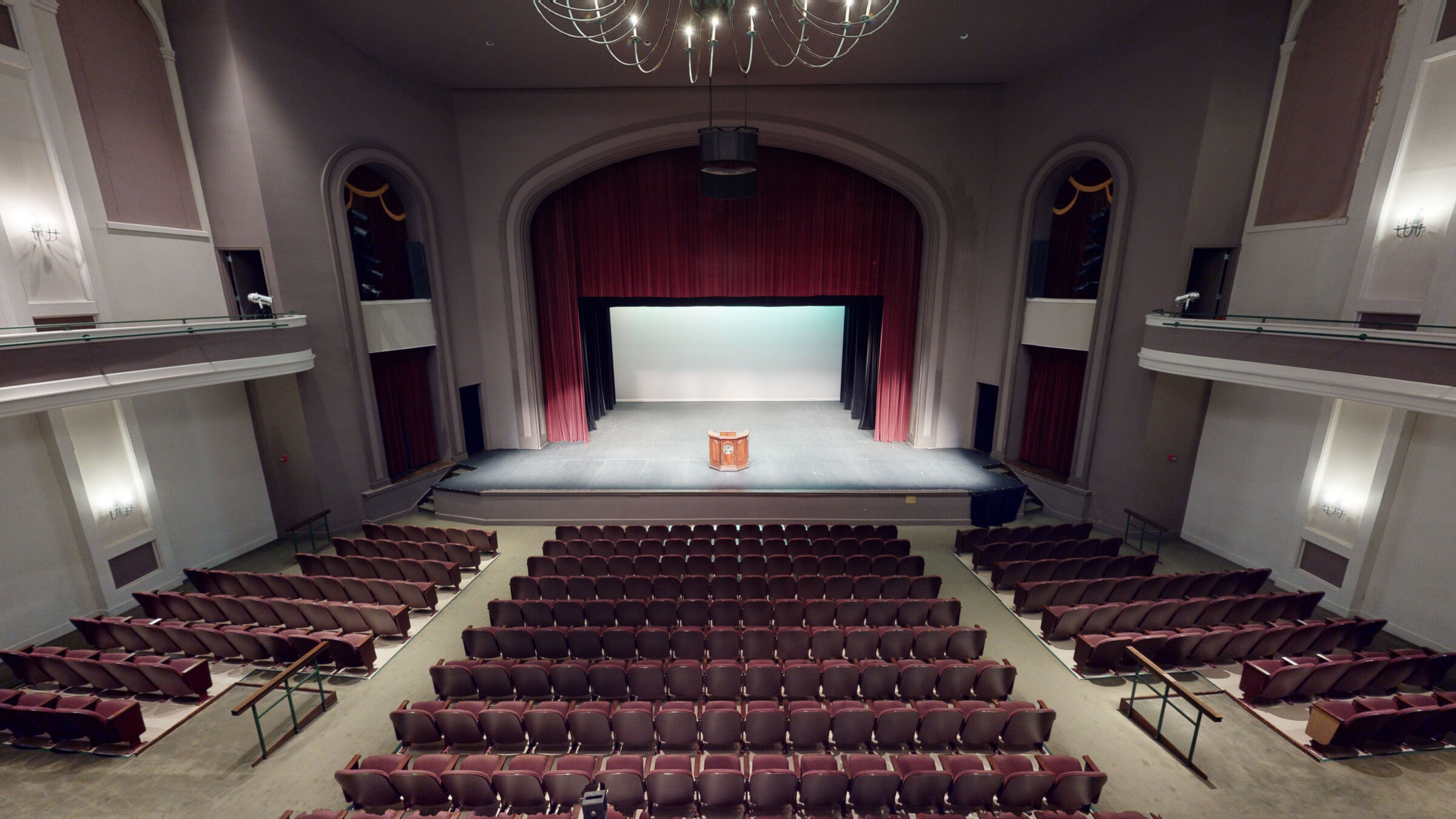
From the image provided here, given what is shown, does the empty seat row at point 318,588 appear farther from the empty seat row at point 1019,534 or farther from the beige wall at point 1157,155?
the beige wall at point 1157,155

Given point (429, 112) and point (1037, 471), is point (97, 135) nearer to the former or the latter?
point (429, 112)

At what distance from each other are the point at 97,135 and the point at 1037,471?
16515 mm

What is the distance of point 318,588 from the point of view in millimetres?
7387

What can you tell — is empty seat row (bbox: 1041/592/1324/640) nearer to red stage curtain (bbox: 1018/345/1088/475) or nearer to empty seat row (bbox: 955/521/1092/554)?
empty seat row (bbox: 955/521/1092/554)

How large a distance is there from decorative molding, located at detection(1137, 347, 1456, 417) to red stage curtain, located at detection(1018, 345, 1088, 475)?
2.08m

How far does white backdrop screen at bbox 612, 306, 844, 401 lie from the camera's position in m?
16.4

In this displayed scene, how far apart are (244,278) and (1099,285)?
14.9 m

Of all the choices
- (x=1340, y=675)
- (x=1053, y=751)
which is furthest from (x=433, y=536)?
(x=1340, y=675)

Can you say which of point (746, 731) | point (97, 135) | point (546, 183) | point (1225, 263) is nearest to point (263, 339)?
point (97, 135)

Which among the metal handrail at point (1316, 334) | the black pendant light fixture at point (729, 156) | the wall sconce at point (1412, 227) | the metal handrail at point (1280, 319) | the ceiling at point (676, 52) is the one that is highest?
the ceiling at point (676, 52)

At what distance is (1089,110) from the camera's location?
9.95 meters

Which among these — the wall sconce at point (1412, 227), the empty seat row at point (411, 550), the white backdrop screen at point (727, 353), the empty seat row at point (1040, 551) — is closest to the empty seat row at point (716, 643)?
the empty seat row at point (1040, 551)

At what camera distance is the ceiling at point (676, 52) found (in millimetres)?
8688

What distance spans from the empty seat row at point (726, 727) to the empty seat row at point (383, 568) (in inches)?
124
